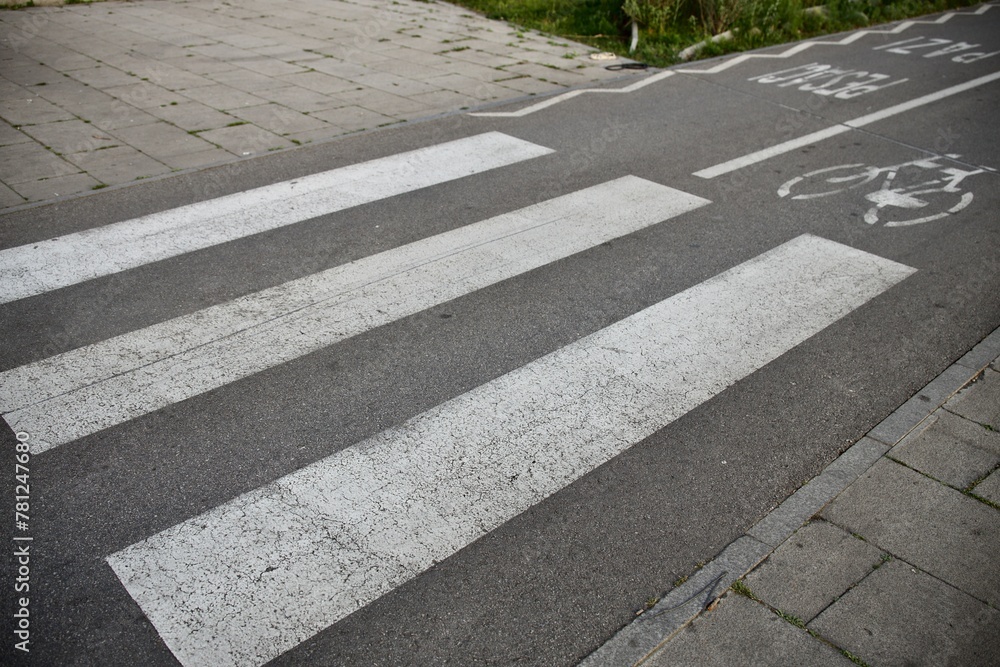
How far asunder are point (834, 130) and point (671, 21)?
16.5 ft

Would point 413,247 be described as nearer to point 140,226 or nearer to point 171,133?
point 140,226

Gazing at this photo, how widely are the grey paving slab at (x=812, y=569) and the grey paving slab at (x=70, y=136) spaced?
7283mm

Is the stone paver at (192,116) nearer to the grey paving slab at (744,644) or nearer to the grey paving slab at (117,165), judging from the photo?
the grey paving slab at (117,165)

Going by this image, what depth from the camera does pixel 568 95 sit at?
33.8ft

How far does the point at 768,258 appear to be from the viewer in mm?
6309

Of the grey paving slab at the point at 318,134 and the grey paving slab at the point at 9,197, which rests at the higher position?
the grey paving slab at the point at 318,134

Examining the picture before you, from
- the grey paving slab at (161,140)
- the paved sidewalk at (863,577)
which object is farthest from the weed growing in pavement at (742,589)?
the grey paving slab at (161,140)

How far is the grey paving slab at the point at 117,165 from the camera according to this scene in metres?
7.43

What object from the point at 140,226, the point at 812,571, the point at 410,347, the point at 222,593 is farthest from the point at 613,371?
the point at 140,226

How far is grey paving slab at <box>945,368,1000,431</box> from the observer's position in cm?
462

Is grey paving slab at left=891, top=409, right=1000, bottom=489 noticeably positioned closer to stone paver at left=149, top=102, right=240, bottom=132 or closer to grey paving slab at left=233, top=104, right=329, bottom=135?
grey paving slab at left=233, top=104, right=329, bottom=135

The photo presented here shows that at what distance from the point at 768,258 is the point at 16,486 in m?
5.09

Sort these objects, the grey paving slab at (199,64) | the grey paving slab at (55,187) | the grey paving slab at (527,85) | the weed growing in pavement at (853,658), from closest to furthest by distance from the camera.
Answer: the weed growing in pavement at (853,658)
the grey paving slab at (55,187)
the grey paving slab at (527,85)
the grey paving slab at (199,64)

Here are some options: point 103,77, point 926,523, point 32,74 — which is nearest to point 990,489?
point 926,523
